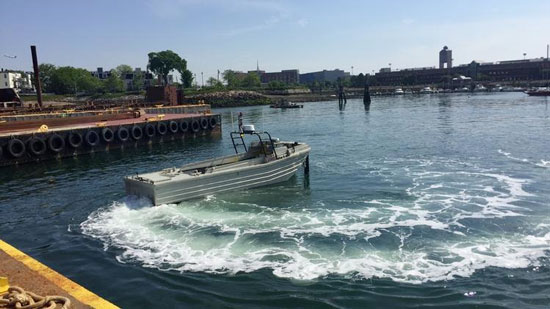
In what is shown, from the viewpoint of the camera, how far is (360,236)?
14125mm

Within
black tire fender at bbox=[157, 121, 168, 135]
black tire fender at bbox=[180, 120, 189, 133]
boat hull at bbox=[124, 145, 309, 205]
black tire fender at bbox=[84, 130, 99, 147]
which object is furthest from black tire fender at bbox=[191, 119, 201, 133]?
boat hull at bbox=[124, 145, 309, 205]

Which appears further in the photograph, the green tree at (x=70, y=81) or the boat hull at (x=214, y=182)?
the green tree at (x=70, y=81)

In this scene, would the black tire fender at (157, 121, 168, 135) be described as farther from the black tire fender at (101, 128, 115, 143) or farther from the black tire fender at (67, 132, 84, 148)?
the black tire fender at (67, 132, 84, 148)

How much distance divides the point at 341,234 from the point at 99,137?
33338 millimetres

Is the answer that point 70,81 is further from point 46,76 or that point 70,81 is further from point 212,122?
point 212,122

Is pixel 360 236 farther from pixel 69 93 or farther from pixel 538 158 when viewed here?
pixel 69 93

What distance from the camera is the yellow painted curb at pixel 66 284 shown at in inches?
294

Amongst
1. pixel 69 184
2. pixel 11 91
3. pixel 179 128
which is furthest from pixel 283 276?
pixel 11 91

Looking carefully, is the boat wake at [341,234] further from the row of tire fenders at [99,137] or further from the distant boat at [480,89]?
the distant boat at [480,89]

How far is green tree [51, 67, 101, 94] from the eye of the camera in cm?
16838

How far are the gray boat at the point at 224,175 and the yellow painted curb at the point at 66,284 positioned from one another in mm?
7138

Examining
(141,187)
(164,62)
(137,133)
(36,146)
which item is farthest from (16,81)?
(141,187)

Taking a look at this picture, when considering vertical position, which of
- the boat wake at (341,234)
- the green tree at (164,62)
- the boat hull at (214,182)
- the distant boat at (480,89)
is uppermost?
the green tree at (164,62)

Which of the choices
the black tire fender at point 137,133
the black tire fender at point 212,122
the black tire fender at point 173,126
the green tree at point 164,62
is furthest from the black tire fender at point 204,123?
the green tree at point 164,62
